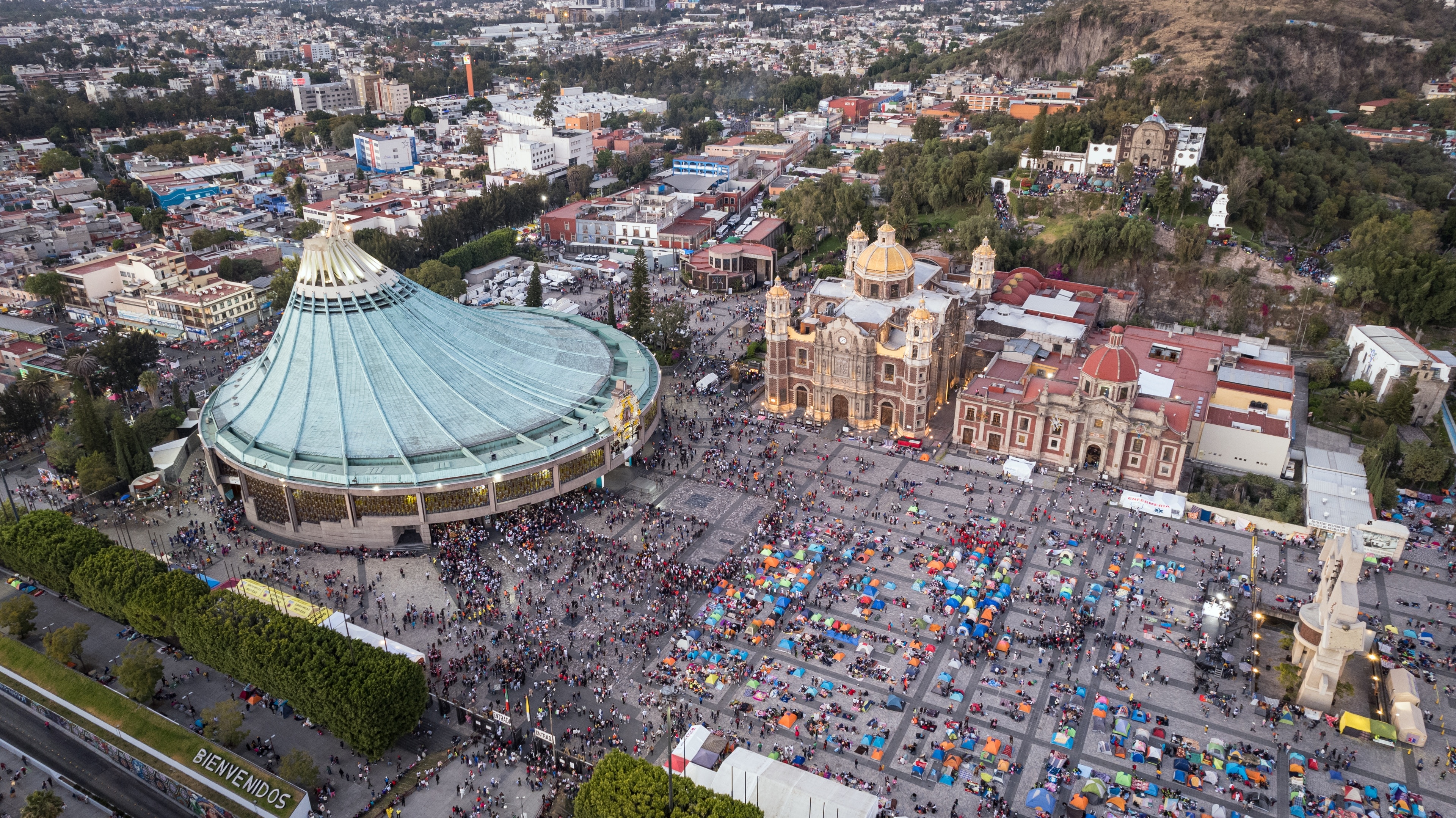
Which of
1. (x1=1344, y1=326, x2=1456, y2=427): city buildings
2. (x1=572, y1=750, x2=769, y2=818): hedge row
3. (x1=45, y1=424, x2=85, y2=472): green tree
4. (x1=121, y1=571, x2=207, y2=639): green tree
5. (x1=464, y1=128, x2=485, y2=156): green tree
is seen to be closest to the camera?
(x1=572, y1=750, x2=769, y2=818): hedge row

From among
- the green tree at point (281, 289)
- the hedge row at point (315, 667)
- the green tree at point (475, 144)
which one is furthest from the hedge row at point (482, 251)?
the hedge row at point (315, 667)

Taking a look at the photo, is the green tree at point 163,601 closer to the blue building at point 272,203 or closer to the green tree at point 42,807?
the green tree at point 42,807

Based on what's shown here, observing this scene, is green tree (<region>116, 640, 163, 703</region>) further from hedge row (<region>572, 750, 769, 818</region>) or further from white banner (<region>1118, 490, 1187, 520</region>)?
white banner (<region>1118, 490, 1187, 520</region>)

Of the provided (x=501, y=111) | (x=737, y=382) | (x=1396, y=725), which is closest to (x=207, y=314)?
(x=737, y=382)

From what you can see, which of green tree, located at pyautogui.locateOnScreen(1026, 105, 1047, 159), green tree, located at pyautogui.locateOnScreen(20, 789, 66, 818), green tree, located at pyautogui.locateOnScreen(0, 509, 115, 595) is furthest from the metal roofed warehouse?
green tree, located at pyautogui.locateOnScreen(1026, 105, 1047, 159)

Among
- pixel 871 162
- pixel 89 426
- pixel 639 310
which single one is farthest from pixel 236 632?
pixel 871 162

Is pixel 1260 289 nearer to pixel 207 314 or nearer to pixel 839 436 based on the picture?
pixel 839 436

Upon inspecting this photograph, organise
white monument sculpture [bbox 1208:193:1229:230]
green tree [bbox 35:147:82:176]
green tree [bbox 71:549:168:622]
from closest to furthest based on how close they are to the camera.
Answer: green tree [bbox 71:549:168:622] < white monument sculpture [bbox 1208:193:1229:230] < green tree [bbox 35:147:82:176]
